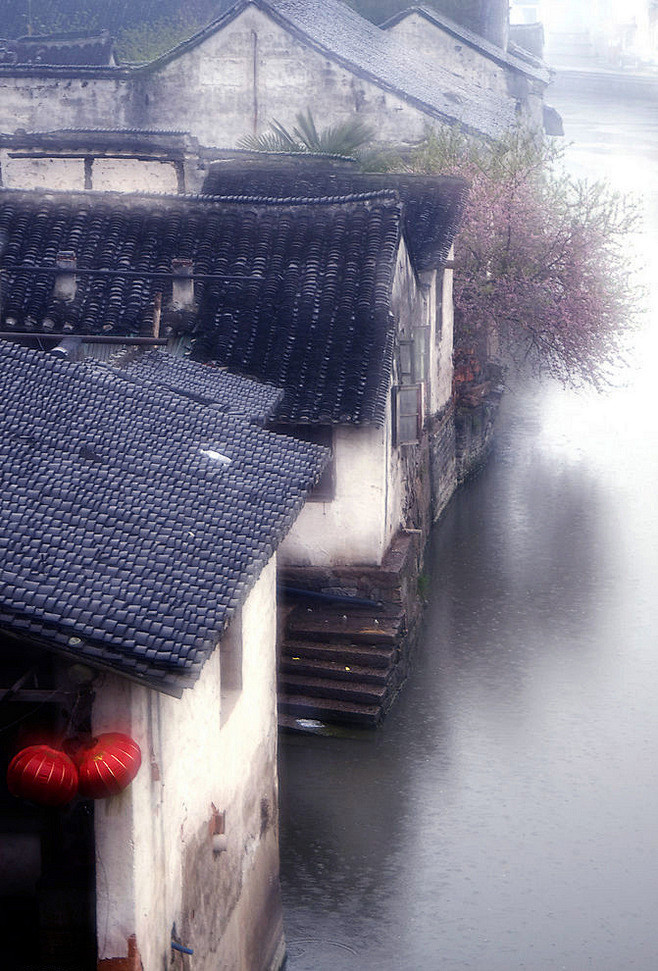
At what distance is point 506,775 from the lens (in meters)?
18.1

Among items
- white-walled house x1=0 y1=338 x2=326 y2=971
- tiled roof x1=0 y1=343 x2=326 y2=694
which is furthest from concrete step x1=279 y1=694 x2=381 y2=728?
tiled roof x1=0 y1=343 x2=326 y2=694

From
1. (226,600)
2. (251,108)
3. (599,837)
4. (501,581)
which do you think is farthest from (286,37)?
(226,600)

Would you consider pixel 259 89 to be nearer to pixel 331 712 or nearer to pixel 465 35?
pixel 465 35

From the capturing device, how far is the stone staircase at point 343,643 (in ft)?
63.7

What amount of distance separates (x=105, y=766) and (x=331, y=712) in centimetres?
1064

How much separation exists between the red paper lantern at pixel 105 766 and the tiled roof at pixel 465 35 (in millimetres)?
44421

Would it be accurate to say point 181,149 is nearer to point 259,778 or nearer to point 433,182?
point 433,182

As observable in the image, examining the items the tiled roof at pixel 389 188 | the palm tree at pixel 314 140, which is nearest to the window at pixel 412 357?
the tiled roof at pixel 389 188

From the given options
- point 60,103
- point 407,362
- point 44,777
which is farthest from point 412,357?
point 60,103

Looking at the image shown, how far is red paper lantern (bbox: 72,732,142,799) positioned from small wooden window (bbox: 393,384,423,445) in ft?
43.8

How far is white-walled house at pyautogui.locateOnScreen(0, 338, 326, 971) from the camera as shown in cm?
922

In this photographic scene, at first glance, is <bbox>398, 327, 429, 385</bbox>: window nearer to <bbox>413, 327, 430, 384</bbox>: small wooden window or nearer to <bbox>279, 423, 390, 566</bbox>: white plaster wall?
<bbox>413, 327, 430, 384</bbox>: small wooden window

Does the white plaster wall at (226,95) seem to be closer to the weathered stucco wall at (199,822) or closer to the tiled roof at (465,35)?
the tiled roof at (465,35)

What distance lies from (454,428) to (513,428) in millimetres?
5076
